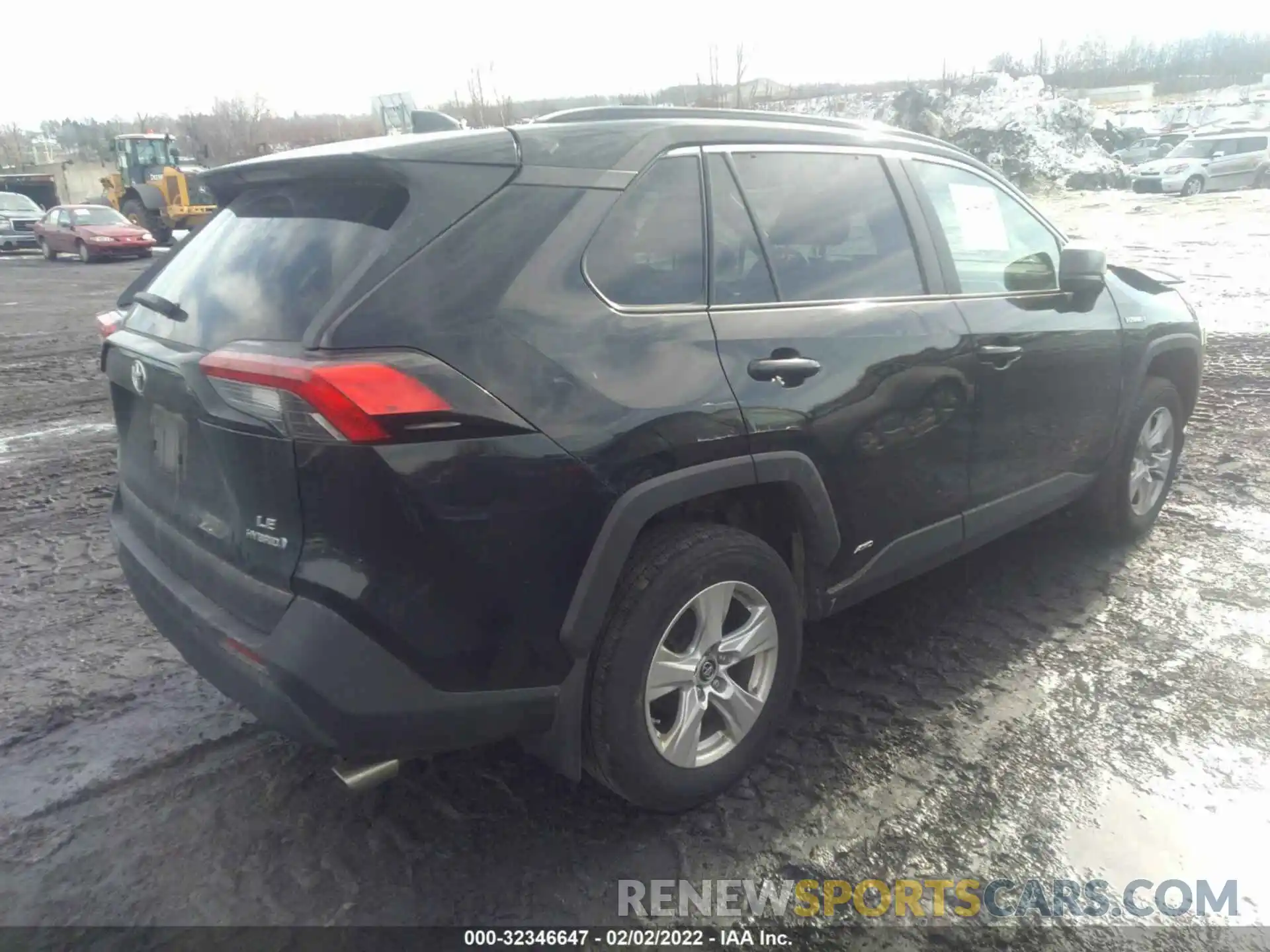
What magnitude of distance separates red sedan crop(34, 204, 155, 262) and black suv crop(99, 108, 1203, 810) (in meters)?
24.9

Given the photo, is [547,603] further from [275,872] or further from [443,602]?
[275,872]

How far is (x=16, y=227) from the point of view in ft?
94.4

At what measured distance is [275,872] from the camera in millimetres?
2516

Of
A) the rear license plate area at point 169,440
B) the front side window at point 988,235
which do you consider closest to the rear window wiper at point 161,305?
the rear license plate area at point 169,440

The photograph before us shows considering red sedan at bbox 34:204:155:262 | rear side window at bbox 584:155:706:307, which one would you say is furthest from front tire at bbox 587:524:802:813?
red sedan at bbox 34:204:155:262

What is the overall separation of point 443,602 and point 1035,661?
2413mm

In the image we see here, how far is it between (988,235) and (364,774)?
122 inches

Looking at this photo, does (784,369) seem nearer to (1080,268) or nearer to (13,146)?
(1080,268)

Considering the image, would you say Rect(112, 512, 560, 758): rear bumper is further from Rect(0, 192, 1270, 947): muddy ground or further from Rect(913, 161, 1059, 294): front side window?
Rect(913, 161, 1059, 294): front side window

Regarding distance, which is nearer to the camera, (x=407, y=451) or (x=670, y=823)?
(x=407, y=451)

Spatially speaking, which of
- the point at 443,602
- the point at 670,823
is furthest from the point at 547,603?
the point at 670,823

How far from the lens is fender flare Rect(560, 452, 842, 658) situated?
233 centimetres

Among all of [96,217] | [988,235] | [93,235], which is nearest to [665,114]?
[988,235]

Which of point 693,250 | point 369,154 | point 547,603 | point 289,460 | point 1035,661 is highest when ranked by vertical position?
point 369,154
